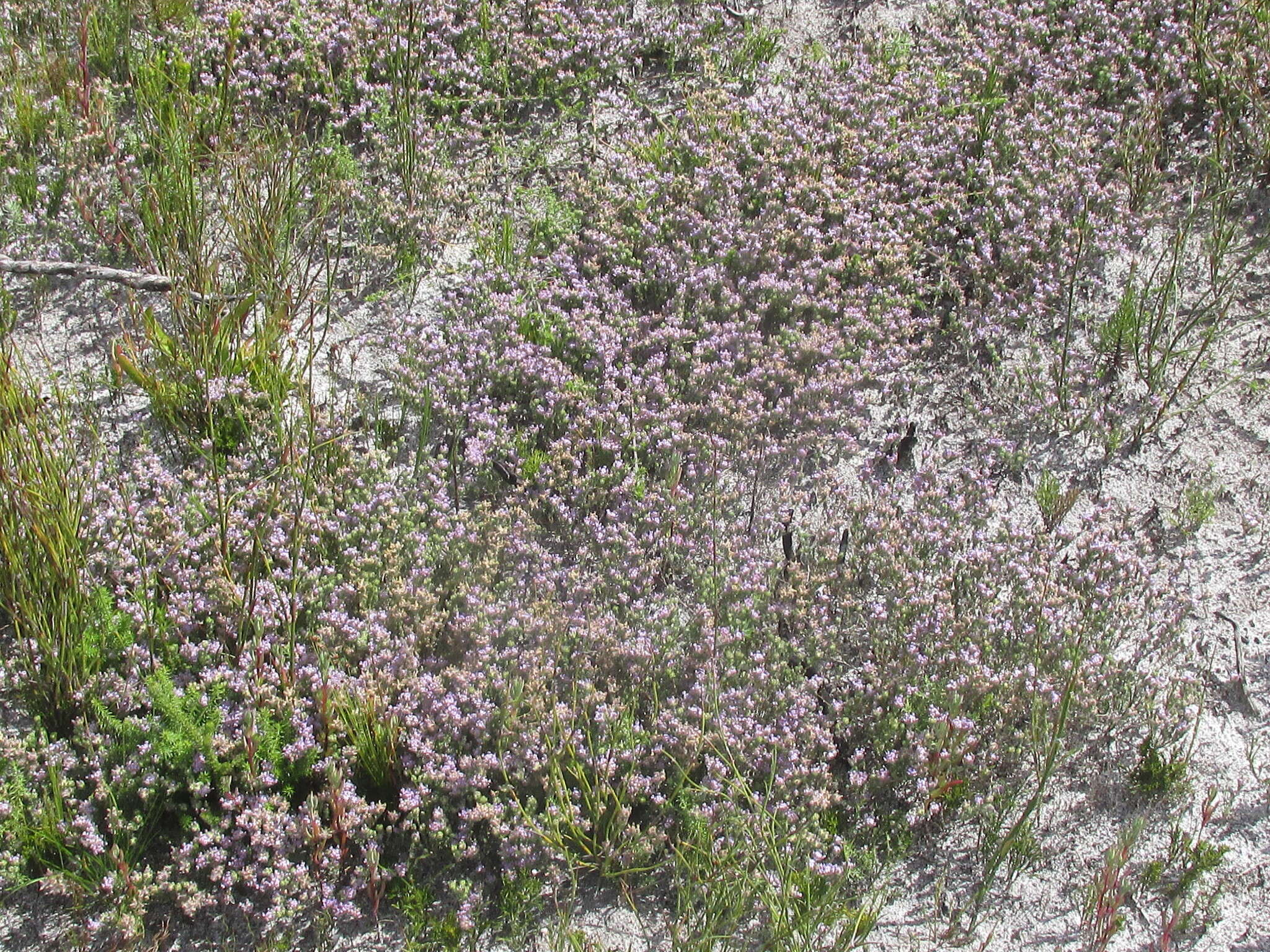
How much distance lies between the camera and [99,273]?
5.05 m

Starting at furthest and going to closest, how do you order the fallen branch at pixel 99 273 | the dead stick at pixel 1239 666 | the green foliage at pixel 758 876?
the fallen branch at pixel 99 273, the dead stick at pixel 1239 666, the green foliage at pixel 758 876

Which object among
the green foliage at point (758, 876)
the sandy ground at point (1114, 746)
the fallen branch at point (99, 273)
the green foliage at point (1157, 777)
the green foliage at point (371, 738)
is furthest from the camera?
the fallen branch at point (99, 273)

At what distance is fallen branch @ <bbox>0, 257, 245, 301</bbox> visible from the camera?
16.3 ft

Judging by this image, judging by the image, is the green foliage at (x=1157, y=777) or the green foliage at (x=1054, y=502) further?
the green foliage at (x=1054, y=502)

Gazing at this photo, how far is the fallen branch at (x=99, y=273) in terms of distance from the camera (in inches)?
196

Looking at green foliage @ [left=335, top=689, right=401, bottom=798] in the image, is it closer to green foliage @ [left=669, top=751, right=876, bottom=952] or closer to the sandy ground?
the sandy ground

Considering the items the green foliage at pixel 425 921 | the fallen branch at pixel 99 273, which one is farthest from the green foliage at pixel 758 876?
the fallen branch at pixel 99 273

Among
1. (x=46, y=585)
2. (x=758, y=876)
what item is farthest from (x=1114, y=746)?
(x=46, y=585)

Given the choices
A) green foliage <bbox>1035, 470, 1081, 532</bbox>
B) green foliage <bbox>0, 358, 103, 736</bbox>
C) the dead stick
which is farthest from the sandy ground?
green foliage <bbox>0, 358, 103, 736</bbox>

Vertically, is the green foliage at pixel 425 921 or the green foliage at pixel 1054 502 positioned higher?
the green foliage at pixel 1054 502

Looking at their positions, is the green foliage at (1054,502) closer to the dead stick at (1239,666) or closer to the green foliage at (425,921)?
the dead stick at (1239,666)

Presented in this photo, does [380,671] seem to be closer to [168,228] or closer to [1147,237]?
[168,228]

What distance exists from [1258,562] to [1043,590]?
104cm

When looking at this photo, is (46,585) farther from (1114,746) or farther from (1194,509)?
(1194,509)
